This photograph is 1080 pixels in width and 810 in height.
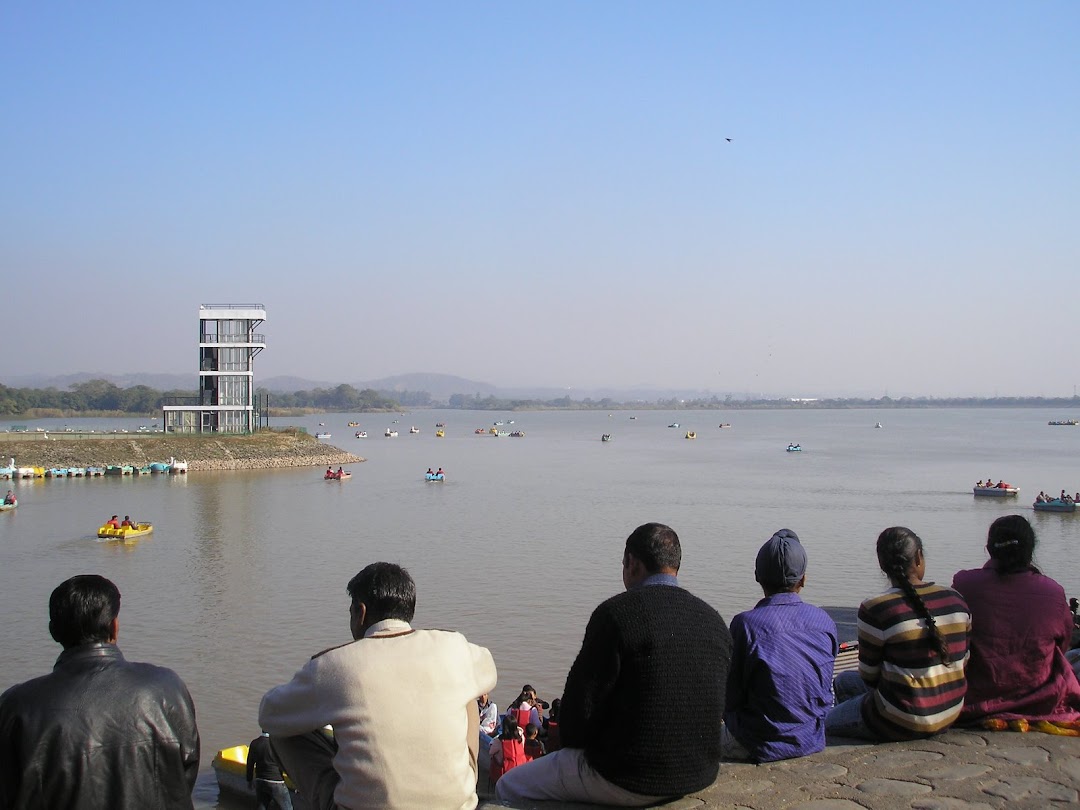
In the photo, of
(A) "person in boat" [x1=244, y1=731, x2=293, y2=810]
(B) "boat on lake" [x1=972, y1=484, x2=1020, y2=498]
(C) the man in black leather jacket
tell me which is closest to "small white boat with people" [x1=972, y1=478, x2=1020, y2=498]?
(B) "boat on lake" [x1=972, y1=484, x2=1020, y2=498]

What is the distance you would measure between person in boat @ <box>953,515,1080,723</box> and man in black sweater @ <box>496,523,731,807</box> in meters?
1.91

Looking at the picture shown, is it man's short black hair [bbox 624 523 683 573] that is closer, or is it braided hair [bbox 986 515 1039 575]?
man's short black hair [bbox 624 523 683 573]

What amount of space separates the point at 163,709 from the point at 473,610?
1716 centimetres

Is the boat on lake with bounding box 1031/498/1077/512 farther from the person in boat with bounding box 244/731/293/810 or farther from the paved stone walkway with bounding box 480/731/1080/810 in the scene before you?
the person in boat with bounding box 244/731/293/810

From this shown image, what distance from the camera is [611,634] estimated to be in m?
4.05

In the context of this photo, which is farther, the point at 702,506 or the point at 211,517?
the point at 702,506

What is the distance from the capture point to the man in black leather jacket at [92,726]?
360 centimetres

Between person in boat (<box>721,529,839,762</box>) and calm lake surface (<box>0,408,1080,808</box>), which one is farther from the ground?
person in boat (<box>721,529,839,762</box>)

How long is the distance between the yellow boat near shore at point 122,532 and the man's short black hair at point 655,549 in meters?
31.4

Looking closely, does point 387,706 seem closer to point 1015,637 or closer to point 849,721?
point 849,721

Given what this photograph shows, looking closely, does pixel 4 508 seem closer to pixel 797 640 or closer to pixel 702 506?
pixel 702 506

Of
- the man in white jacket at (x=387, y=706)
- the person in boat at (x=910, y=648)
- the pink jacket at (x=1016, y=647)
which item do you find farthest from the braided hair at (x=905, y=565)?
the man in white jacket at (x=387, y=706)

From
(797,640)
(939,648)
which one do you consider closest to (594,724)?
(797,640)

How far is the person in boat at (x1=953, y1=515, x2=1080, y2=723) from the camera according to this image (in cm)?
536
